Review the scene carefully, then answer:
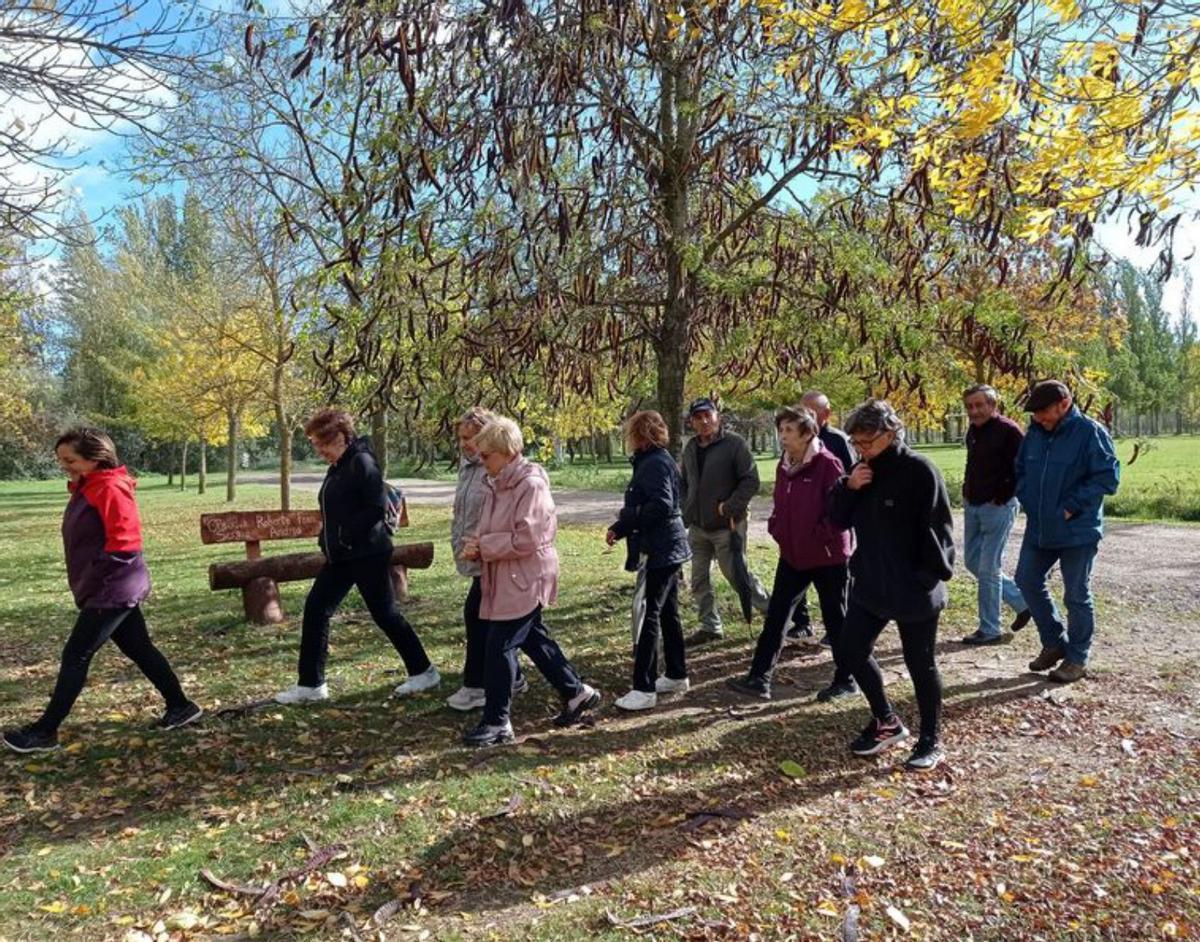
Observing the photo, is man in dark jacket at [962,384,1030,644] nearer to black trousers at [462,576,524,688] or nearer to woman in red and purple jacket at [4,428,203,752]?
black trousers at [462,576,524,688]

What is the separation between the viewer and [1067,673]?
5672 millimetres

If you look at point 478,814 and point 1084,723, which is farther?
point 1084,723

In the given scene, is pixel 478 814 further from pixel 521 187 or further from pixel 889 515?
pixel 521 187

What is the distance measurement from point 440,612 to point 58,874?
491 centimetres

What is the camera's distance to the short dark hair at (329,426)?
5156 millimetres

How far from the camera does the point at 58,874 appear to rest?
3.45m

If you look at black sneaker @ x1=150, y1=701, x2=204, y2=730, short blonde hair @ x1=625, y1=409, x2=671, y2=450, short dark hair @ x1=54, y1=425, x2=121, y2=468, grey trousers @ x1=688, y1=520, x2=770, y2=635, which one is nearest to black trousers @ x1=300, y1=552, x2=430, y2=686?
black sneaker @ x1=150, y1=701, x2=204, y2=730

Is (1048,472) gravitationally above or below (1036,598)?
above

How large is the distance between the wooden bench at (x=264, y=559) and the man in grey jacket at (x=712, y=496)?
256 centimetres

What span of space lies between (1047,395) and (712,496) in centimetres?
233

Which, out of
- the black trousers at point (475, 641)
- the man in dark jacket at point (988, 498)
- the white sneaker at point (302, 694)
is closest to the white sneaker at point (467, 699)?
the black trousers at point (475, 641)

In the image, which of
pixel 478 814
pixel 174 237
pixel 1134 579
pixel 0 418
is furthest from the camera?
pixel 174 237

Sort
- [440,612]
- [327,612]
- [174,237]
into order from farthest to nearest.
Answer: [174,237], [440,612], [327,612]

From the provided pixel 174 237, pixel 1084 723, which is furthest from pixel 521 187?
pixel 174 237
